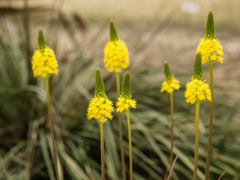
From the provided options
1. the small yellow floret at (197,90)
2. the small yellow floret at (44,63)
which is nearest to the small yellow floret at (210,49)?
the small yellow floret at (197,90)

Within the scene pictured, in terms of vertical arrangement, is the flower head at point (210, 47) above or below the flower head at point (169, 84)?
above

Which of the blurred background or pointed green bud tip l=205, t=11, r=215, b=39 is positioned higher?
pointed green bud tip l=205, t=11, r=215, b=39

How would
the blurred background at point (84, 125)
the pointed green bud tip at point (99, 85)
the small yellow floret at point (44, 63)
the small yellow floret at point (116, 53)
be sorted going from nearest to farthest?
the pointed green bud tip at point (99, 85) < the small yellow floret at point (44, 63) < the small yellow floret at point (116, 53) < the blurred background at point (84, 125)

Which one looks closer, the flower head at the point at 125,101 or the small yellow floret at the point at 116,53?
the flower head at the point at 125,101

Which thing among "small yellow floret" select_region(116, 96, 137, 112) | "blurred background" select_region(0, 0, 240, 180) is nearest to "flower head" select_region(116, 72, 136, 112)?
"small yellow floret" select_region(116, 96, 137, 112)

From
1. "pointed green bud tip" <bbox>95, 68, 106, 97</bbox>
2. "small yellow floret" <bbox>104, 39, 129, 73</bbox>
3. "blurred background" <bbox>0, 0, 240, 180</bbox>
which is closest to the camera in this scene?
"pointed green bud tip" <bbox>95, 68, 106, 97</bbox>

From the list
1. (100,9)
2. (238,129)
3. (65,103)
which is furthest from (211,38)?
(100,9)

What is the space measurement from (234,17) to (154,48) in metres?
1.86

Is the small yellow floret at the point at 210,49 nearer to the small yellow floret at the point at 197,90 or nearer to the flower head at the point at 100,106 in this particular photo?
the small yellow floret at the point at 197,90

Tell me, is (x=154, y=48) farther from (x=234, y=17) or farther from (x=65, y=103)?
(x=65, y=103)

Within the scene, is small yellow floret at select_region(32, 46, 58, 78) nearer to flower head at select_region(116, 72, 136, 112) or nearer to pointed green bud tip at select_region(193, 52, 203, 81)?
flower head at select_region(116, 72, 136, 112)

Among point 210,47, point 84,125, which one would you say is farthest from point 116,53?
point 84,125

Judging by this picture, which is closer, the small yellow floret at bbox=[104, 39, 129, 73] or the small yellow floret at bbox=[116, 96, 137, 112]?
the small yellow floret at bbox=[116, 96, 137, 112]

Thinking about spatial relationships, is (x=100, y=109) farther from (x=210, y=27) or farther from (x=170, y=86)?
(x=210, y=27)
